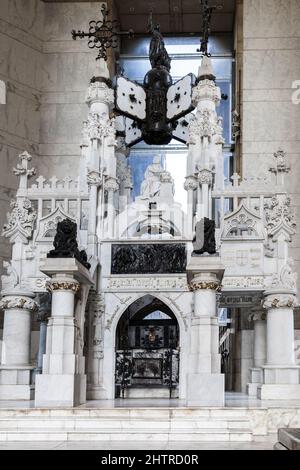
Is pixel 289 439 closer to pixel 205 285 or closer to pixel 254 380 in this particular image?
pixel 205 285

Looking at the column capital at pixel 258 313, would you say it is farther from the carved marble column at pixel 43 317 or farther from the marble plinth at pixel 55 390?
the marble plinth at pixel 55 390

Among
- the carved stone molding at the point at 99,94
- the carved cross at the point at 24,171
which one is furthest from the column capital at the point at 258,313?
the carved stone molding at the point at 99,94

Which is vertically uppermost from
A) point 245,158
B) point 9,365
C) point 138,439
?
point 245,158

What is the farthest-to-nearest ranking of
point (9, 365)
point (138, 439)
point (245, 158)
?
1. point (245, 158)
2. point (9, 365)
3. point (138, 439)

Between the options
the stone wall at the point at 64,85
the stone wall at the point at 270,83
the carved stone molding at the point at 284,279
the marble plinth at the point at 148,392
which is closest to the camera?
the carved stone molding at the point at 284,279

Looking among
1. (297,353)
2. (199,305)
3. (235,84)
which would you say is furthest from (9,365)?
(235,84)

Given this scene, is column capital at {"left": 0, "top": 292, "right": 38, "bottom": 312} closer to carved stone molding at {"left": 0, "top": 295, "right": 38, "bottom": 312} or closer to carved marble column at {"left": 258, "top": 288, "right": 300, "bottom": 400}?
carved stone molding at {"left": 0, "top": 295, "right": 38, "bottom": 312}

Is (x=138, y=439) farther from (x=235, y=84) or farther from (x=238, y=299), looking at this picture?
(x=235, y=84)

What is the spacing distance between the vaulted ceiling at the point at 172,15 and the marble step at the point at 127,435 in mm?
17070

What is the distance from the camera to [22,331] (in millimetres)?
18641

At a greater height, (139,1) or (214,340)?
(139,1)

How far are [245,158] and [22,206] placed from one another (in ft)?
25.8

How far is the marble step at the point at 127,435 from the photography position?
1296cm

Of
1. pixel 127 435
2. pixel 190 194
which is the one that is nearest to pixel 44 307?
pixel 190 194
